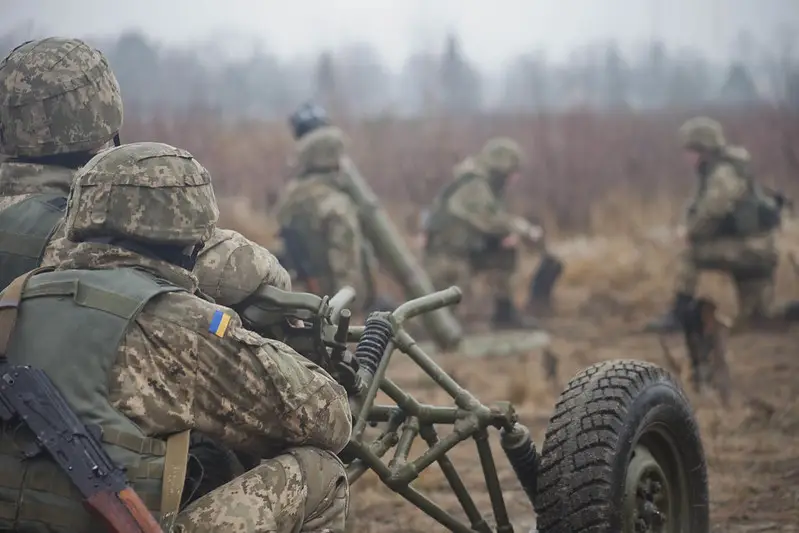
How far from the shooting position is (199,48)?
17828 millimetres

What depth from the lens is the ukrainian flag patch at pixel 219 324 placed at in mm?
2754

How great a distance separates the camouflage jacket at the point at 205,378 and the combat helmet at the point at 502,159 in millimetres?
8195

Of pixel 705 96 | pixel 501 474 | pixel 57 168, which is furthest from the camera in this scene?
pixel 705 96

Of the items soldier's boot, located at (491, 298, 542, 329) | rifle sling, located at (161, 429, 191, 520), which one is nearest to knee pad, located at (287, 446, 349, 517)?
rifle sling, located at (161, 429, 191, 520)

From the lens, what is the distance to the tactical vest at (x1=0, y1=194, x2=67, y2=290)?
3.50m

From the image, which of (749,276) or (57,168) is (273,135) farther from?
(57,168)

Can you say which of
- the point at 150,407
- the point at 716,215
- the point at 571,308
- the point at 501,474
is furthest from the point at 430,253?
the point at 150,407

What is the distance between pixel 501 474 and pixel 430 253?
5348mm

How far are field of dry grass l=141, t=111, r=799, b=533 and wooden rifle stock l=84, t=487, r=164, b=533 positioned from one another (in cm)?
246

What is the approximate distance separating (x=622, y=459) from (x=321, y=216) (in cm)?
564

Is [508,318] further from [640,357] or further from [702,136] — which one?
[702,136]

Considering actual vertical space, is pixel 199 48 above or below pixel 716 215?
above

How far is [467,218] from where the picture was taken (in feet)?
35.6

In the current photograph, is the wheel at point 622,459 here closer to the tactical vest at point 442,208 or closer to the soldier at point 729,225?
the soldier at point 729,225
